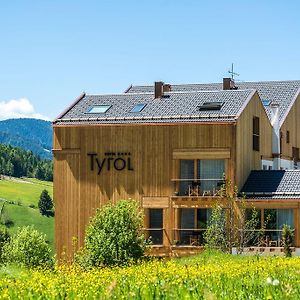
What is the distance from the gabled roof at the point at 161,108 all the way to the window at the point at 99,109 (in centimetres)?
21

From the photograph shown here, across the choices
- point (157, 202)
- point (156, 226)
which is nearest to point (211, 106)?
point (157, 202)

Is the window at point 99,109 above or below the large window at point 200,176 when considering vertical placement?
above

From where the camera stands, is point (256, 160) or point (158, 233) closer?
A: point (158, 233)

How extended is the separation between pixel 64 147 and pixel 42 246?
62.5 ft

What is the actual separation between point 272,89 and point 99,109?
17.0 m

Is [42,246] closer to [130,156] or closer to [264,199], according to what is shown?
[130,156]

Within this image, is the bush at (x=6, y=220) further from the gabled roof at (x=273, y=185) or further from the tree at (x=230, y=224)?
the tree at (x=230, y=224)

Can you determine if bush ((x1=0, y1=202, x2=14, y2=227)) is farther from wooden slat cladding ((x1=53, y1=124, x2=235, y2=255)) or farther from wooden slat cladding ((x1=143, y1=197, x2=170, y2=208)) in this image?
wooden slat cladding ((x1=143, y1=197, x2=170, y2=208))

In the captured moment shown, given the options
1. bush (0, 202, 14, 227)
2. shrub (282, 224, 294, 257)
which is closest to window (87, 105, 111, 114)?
shrub (282, 224, 294, 257)

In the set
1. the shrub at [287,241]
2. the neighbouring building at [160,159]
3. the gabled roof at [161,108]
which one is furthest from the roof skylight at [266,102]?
the shrub at [287,241]

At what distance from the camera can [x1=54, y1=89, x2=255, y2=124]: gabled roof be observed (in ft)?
157

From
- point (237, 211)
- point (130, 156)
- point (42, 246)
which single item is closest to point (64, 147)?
point (130, 156)

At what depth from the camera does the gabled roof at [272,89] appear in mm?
60562

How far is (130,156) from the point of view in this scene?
48.5 metres
